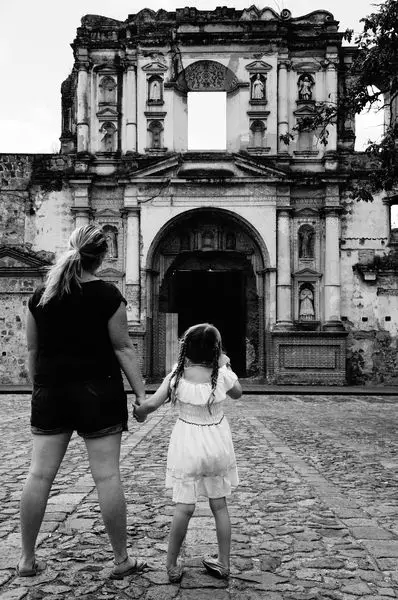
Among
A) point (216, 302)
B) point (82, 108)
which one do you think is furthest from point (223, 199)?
point (82, 108)

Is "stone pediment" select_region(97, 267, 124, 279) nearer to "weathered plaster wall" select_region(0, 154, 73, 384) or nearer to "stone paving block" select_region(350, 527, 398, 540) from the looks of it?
"weathered plaster wall" select_region(0, 154, 73, 384)

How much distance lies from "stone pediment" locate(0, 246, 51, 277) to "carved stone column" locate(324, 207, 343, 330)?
9165mm

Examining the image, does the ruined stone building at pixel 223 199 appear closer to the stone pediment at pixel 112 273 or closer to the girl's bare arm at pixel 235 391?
the stone pediment at pixel 112 273

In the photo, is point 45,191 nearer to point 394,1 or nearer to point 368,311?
point 368,311

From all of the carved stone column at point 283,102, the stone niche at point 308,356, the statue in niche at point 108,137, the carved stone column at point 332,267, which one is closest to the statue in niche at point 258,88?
the carved stone column at point 283,102

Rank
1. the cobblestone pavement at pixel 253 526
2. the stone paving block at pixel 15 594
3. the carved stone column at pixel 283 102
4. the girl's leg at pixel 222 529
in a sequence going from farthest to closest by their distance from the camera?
the carved stone column at pixel 283 102 < the girl's leg at pixel 222 529 < the cobblestone pavement at pixel 253 526 < the stone paving block at pixel 15 594

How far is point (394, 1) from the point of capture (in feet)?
34.7

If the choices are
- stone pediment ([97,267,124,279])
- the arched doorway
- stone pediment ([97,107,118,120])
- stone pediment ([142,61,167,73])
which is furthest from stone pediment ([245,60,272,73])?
stone pediment ([97,267,124,279])

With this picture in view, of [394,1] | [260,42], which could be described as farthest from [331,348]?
[394,1]

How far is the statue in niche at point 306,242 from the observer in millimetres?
23922

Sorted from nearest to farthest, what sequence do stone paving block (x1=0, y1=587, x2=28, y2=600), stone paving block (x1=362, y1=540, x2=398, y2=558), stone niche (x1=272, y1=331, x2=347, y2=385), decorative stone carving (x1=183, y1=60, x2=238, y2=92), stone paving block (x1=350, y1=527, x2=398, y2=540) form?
stone paving block (x1=0, y1=587, x2=28, y2=600) < stone paving block (x1=362, y1=540, x2=398, y2=558) < stone paving block (x1=350, y1=527, x2=398, y2=540) < stone niche (x1=272, y1=331, x2=347, y2=385) < decorative stone carving (x1=183, y1=60, x2=238, y2=92)

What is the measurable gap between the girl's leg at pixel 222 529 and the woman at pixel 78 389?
1.62ft

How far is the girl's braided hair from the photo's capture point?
4.14 meters

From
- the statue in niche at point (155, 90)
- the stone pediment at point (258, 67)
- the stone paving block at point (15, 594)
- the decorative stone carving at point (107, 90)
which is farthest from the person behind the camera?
the decorative stone carving at point (107, 90)
